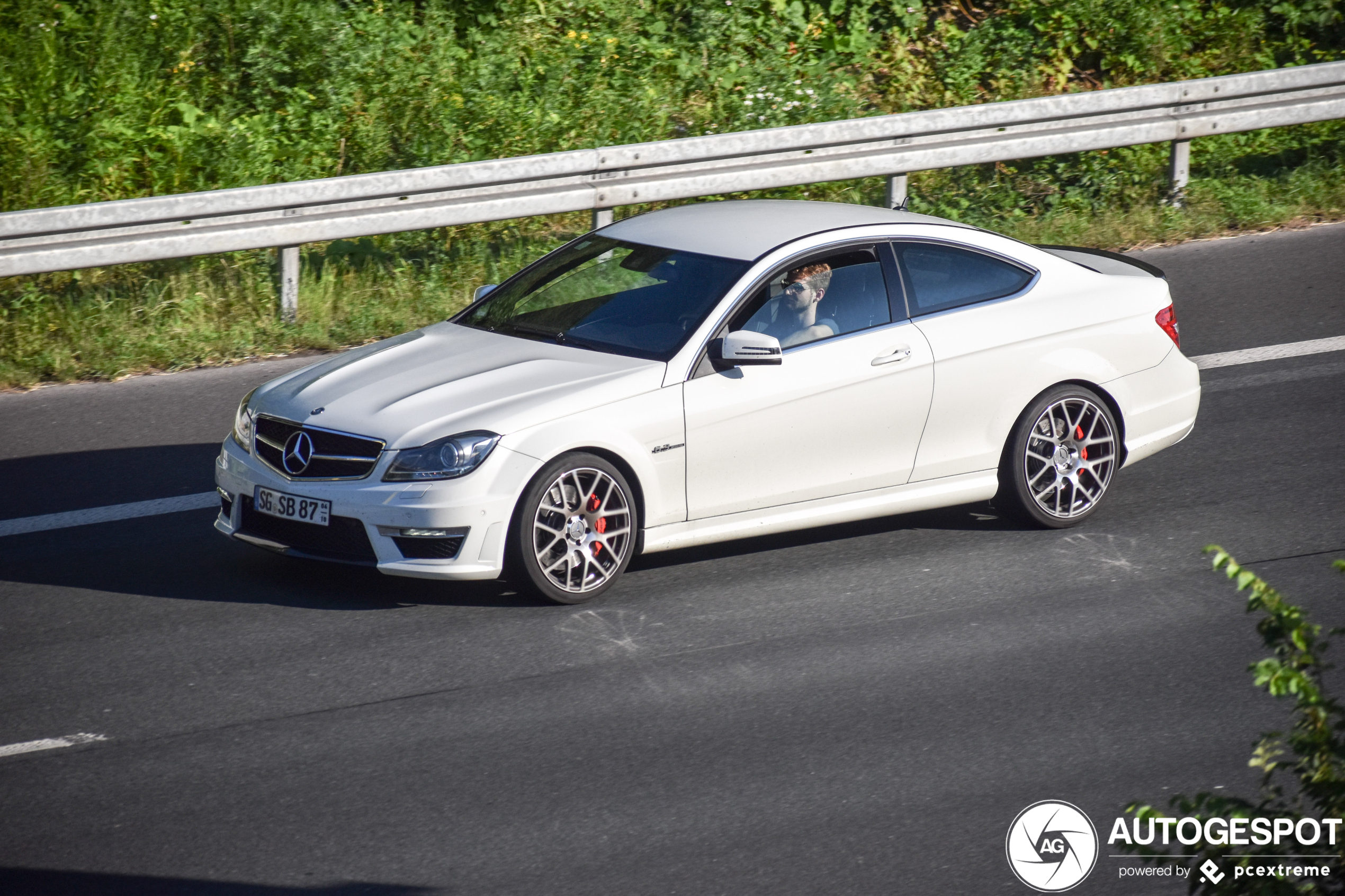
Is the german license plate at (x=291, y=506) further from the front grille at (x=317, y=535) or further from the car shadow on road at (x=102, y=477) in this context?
the car shadow on road at (x=102, y=477)

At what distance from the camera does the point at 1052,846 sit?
502 centimetres

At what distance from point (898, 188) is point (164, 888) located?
926 centimetres

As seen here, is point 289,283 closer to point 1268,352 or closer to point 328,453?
point 328,453

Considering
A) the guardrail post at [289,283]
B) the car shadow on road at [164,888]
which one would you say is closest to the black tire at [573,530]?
the car shadow on road at [164,888]

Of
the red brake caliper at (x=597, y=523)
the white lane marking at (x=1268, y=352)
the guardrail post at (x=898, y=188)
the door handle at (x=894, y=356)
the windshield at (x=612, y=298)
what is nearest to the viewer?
the red brake caliper at (x=597, y=523)

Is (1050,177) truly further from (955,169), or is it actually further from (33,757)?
(33,757)

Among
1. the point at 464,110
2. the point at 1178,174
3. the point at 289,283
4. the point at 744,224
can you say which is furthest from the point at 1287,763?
the point at 464,110

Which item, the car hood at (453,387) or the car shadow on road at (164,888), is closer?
the car shadow on road at (164,888)

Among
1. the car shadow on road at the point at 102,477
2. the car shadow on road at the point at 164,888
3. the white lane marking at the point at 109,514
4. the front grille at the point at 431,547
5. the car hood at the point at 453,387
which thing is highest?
the car hood at the point at 453,387

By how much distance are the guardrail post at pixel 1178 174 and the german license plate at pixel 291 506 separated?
9.08m

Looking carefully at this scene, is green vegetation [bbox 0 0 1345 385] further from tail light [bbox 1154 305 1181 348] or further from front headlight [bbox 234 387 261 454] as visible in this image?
tail light [bbox 1154 305 1181 348]

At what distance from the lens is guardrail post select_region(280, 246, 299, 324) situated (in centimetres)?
1092

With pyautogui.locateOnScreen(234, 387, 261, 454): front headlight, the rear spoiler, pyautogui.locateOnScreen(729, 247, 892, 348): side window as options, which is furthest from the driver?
pyautogui.locateOnScreen(234, 387, 261, 454): front headlight

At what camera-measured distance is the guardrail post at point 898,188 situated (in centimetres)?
1259
